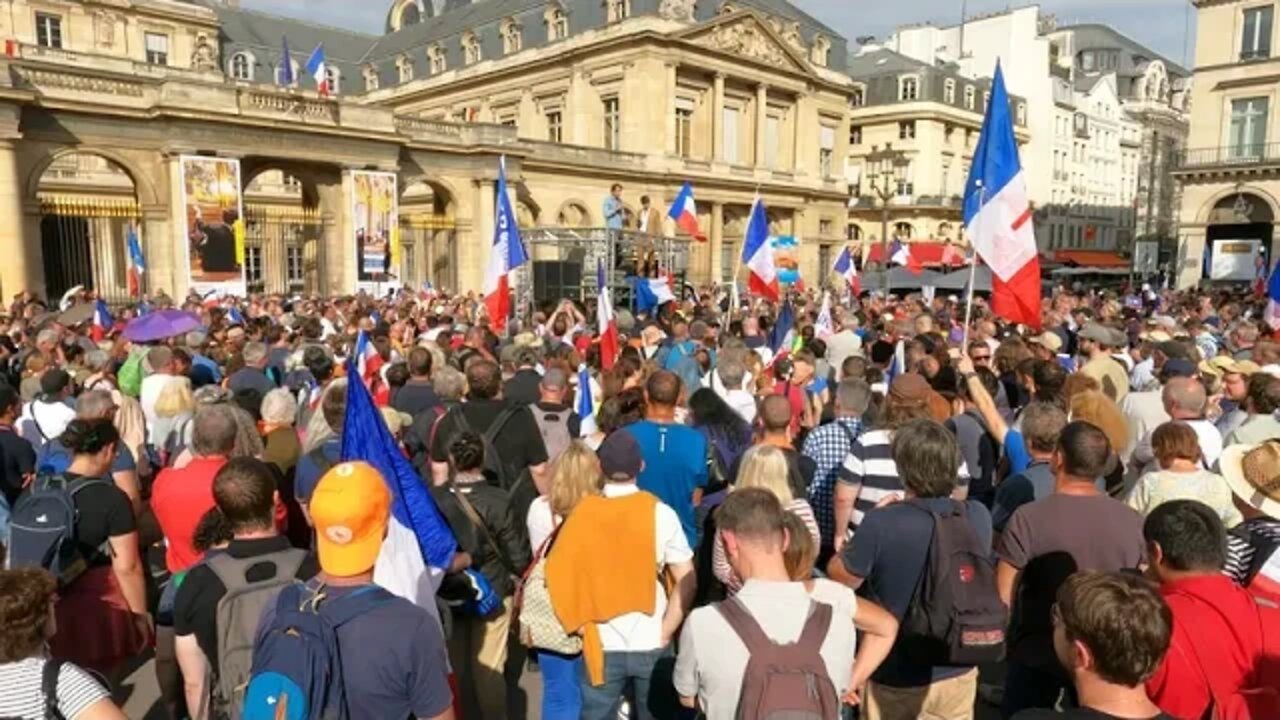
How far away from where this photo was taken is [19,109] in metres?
20.0

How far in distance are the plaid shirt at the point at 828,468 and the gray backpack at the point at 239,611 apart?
304 centimetres

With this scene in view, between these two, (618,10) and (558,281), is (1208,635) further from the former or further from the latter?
(618,10)

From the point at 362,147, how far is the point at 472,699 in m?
23.5

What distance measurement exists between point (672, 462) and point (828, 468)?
98 cm

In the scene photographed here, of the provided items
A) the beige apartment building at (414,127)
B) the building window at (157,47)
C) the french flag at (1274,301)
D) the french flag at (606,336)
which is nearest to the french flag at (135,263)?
the beige apartment building at (414,127)

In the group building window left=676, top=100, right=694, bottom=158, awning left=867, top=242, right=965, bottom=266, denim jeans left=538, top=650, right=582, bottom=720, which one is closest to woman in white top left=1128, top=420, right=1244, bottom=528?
denim jeans left=538, top=650, right=582, bottom=720

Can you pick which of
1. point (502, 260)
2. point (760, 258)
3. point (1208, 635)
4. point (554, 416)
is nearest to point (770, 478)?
point (1208, 635)

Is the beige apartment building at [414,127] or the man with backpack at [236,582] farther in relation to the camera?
the beige apartment building at [414,127]

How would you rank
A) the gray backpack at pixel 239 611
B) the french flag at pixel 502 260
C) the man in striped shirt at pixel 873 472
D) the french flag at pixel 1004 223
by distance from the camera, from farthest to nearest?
the french flag at pixel 502 260 < the french flag at pixel 1004 223 < the man in striped shirt at pixel 873 472 < the gray backpack at pixel 239 611

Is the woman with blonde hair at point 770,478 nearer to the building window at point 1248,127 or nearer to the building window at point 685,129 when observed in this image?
the building window at point 685,129

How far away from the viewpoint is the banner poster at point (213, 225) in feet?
71.3

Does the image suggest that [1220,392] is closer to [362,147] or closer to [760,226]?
[760,226]

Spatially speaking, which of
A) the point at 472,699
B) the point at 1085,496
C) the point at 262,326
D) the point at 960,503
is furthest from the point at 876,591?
the point at 262,326

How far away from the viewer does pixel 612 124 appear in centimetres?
3750
